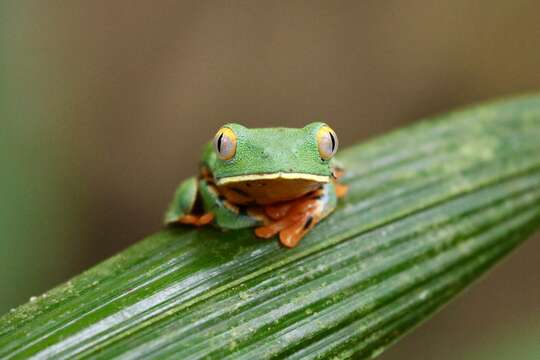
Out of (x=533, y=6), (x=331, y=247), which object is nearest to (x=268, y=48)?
(x=533, y=6)

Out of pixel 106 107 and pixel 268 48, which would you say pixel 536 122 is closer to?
pixel 268 48

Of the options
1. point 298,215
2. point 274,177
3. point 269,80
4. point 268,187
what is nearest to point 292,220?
point 298,215

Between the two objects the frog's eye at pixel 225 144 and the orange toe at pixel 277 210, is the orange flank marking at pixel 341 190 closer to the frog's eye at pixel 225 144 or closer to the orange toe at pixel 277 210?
the orange toe at pixel 277 210

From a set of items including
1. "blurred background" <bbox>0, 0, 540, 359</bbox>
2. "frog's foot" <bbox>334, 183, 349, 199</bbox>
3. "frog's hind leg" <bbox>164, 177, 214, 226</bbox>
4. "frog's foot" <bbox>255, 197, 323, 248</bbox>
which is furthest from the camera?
"blurred background" <bbox>0, 0, 540, 359</bbox>

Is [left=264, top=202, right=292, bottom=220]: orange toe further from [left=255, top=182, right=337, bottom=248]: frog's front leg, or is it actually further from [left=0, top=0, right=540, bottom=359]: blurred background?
[left=0, top=0, right=540, bottom=359]: blurred background

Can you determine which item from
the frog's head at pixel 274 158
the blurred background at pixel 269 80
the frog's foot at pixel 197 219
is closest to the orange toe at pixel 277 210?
the frog's head at pixel 274 158

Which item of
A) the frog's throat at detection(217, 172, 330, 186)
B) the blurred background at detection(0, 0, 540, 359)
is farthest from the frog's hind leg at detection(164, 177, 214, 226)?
the blurred background at detection(0, 0, 540, 359)
